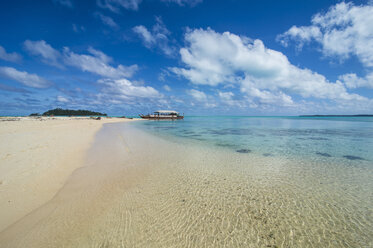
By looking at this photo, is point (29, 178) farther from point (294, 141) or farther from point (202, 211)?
point (294, 141)

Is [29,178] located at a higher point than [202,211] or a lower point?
higher

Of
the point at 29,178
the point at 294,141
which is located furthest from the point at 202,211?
the point at 294,141

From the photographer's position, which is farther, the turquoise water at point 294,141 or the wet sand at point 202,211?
the turquoise water at point 294,141

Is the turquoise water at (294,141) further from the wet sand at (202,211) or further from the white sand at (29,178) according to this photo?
the white sand at (29,178)

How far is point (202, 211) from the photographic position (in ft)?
13.7

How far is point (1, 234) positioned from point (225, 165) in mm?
8143

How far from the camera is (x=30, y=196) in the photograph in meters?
4.78

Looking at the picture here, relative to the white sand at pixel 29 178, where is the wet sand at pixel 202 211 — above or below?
below

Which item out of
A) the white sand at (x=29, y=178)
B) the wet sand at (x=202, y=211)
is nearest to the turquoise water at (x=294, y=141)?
the wet sand at (x=202, y=211)

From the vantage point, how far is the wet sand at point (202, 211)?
3223mm

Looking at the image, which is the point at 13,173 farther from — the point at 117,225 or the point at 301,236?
the point at 301,236

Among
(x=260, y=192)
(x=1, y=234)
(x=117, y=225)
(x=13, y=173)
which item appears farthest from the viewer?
(x=13, y=173)

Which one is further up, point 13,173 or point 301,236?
point 13,173

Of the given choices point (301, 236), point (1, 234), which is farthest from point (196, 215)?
point (1, 234)
